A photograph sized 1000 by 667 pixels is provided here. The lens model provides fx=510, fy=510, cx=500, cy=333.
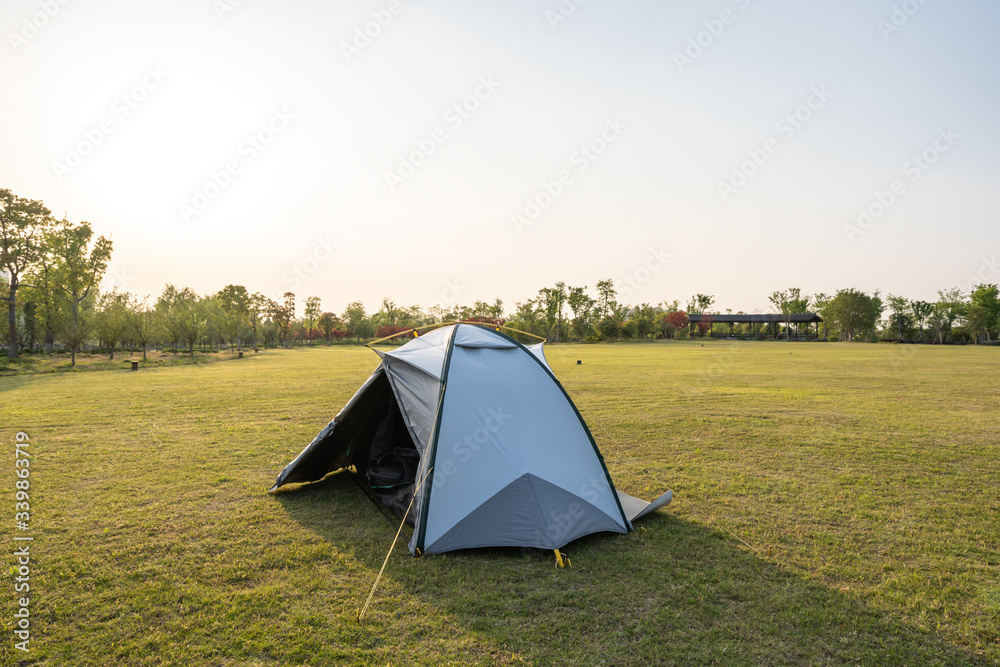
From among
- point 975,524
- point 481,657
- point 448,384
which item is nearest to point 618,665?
point 481,657

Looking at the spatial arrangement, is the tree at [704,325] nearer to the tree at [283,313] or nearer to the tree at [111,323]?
the tree at [283,313]

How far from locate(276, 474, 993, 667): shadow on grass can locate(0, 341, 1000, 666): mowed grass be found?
20mm

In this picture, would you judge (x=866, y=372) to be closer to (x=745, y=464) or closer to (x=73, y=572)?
(x=745, y=464)

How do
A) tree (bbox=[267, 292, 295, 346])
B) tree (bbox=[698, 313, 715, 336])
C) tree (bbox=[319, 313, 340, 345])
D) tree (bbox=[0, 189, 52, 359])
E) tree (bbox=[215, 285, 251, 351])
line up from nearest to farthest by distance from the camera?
tree (bbox=[0, 189, 52, 359])
tree (bbox=[215, 285, 251, 351])
tree (bbox=[267, 292, 295, 346])
tree (bbox=[319, 313, 340, 345])
tree (bbox=[698, 313, 715, 336])

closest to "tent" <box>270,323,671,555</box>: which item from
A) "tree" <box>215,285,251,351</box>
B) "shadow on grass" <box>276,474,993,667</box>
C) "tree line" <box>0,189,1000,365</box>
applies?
"shadow on grass" <box>276,474,993,667</box>

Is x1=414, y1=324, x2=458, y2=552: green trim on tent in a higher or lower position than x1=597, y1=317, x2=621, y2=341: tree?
lower

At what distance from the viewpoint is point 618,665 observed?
3416mm

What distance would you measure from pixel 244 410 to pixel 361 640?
36.1ft

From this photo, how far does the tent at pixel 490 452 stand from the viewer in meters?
5.08

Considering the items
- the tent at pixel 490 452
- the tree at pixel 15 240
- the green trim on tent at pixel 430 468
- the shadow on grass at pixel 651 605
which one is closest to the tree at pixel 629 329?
the tree at pixel 15 240

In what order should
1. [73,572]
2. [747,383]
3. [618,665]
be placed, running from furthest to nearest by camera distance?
[747,383] < [73,572] < [618,665]

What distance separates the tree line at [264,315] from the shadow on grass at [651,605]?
2655cm

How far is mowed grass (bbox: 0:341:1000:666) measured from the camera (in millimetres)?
3633

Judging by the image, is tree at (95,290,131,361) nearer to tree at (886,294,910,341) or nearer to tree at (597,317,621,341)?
tree at (597,317,621,341)
